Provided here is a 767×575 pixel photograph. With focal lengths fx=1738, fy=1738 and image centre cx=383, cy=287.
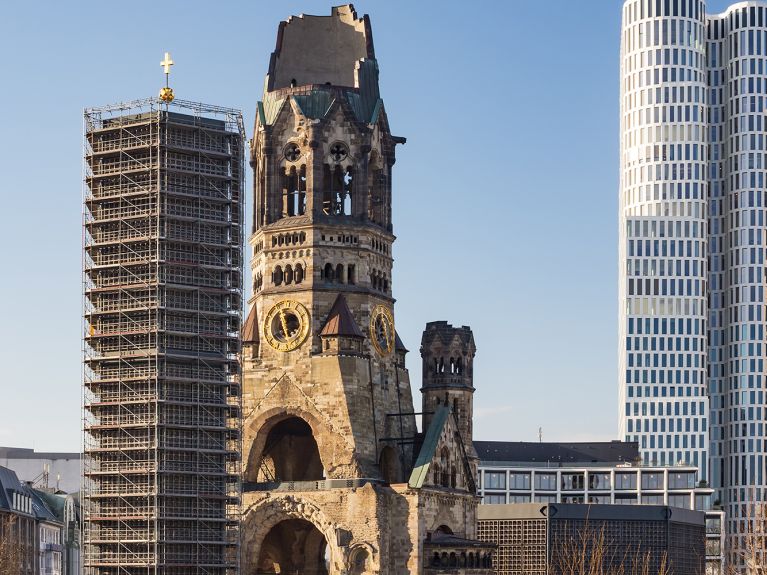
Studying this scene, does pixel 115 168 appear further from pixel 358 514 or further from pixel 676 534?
pixel 676 534

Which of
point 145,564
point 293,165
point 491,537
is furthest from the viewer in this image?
point 491,537

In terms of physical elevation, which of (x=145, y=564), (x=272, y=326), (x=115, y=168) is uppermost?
(x=115, y=168)

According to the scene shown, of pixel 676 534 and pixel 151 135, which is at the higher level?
pixel 151 135

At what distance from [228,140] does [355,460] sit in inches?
1058

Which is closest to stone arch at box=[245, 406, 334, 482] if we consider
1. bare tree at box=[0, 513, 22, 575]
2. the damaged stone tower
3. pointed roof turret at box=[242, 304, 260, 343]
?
the damaged stone tower

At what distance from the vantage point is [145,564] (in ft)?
417

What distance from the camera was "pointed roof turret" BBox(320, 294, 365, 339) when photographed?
456ft

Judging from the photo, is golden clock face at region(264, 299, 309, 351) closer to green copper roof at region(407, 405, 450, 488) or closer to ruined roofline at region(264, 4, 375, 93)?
green copper roof at region(407, 405, 450, 488)

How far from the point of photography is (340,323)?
139 meters

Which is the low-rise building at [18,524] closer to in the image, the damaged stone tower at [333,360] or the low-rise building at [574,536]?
the damaged stone tower at [333,360]

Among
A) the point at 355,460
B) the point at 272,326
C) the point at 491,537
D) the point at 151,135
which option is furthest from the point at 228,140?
the point at 491,537

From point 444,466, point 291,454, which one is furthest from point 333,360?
point 444,466

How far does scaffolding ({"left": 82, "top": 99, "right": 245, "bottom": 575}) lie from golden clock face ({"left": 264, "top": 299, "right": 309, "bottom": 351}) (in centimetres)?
842

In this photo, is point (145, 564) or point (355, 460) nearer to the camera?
point (145, 564)
